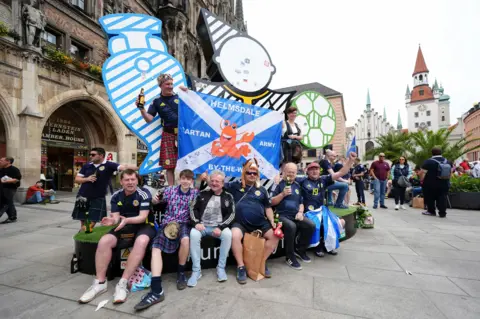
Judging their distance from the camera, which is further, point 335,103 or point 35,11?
point 335,103

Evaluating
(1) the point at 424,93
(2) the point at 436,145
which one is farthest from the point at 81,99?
(1) the point at 424,93

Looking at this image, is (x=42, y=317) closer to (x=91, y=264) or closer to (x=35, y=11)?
(x=91, y=264)

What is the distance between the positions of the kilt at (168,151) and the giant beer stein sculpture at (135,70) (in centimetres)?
14

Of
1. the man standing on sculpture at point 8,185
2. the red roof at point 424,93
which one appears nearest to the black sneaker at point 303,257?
the man standing on sculpture at point 8,185

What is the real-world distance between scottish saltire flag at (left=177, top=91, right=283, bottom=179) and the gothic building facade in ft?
19.3

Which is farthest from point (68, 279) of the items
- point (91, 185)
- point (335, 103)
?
point (335, 103)

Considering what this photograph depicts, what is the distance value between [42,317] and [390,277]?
3.69 metres

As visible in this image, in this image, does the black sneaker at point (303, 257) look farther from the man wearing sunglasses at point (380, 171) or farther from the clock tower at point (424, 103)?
the clock tower at point (424, 103)

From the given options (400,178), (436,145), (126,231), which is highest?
(436,145)

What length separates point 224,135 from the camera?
4.00 m

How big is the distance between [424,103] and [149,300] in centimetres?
8278

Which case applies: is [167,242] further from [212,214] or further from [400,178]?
[400,178]

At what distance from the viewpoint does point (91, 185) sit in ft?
12.0

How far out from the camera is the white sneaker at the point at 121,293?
231 cm
